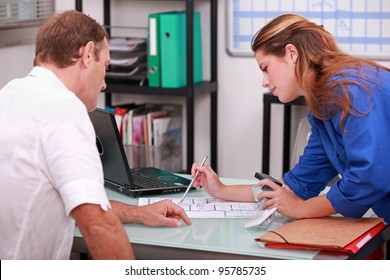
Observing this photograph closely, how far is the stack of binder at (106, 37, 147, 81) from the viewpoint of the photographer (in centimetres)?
371

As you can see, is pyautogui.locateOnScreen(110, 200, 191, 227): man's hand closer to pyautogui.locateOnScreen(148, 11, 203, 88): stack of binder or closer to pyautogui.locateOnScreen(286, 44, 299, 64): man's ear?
pyautogui.locateOnScreen(286, 44, 299, 64): man's ear

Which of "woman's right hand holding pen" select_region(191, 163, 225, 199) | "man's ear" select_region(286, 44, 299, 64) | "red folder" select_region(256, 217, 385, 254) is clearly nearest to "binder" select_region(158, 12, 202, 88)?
"woman's right hand holding pen" select_region(191, 163, 225, 199)

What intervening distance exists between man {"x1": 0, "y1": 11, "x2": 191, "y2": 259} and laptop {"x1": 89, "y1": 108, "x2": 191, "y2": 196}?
304 millimetres

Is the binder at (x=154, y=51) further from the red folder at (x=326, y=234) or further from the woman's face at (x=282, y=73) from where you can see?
the red folder at (x=326, y=234)

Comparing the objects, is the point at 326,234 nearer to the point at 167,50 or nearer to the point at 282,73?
the point at 282,73

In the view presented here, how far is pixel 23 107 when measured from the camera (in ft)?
5.21

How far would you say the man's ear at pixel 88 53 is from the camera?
1724mm

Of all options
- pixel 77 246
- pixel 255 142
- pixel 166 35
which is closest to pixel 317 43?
pixel 77 246

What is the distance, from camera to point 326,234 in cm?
174

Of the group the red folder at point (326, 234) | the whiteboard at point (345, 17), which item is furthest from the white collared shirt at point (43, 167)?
the whiteboard at point (345, 17)

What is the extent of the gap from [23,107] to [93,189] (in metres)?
0.26

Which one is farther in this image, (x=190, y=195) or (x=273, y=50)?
(x=190, y=195)

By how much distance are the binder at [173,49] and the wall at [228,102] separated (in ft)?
0.87
